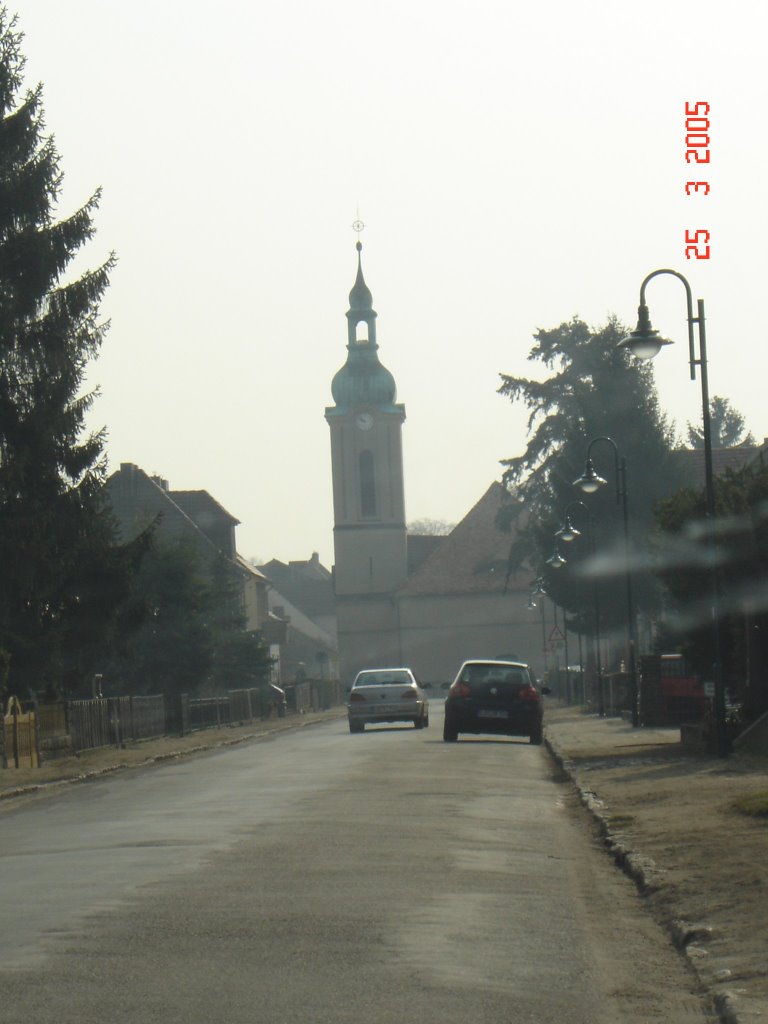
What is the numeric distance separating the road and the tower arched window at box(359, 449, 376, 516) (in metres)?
88.7

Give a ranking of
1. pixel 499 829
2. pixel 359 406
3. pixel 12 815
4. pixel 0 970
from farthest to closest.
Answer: pixel 359 406 → pixel 12 815 → pixel 499 829 → pixel 0 970

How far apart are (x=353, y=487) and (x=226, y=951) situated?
99.7 metres

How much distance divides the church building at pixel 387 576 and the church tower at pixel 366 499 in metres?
0.06

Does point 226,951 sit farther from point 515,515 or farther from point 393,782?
point 515,515

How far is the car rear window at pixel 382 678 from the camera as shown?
4294 cm

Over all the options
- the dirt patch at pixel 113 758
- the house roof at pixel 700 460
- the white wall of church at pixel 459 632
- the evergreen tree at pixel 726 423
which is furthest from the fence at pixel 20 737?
the evergreen tree at pixel 726 423

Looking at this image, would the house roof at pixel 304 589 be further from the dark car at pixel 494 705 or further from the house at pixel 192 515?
the dark car at pixel 494 705

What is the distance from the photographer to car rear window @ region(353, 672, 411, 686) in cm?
4294

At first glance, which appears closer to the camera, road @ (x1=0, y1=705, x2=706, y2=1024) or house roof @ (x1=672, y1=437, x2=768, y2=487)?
road @ (x1=0, y1=705, x2=706, y2=1024)

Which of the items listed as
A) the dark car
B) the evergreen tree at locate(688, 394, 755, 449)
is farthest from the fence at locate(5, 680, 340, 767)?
the evergreen tree at locate(688, 394, 755, 449)

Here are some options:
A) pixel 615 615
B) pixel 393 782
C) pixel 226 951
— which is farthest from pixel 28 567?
pixel 615 615

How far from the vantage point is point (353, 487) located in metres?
108

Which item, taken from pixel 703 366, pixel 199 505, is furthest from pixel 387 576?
pixel 703 366

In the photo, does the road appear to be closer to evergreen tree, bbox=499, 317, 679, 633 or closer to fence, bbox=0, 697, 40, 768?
fence, bbox=0, 697, 40, 768
